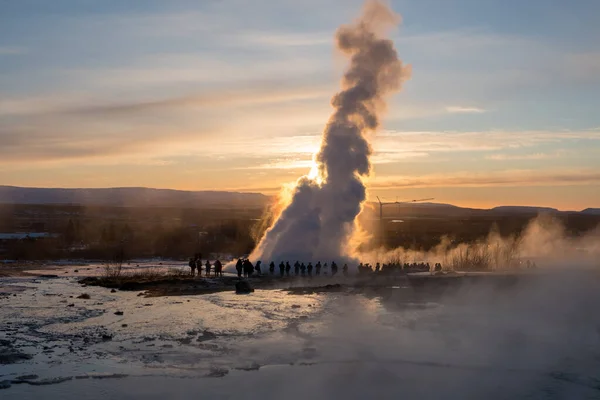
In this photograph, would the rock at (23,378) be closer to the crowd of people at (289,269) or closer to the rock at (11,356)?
the rock at (11,356)

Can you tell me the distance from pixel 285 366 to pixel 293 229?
3044 cm

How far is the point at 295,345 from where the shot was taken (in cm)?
2161

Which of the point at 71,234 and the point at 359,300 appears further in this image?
the point at 71,234

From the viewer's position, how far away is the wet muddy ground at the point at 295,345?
1705 centimetres

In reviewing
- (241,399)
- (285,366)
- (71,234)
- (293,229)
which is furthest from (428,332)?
(71,234)

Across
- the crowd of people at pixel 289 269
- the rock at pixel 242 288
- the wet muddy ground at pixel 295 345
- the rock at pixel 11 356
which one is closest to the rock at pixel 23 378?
the wet muddy ground at pixel 295 345

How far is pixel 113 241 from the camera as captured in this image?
81875 millimetres

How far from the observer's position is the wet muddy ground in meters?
17.0

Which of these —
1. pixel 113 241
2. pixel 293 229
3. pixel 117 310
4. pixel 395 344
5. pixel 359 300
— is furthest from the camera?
pixel 113 241

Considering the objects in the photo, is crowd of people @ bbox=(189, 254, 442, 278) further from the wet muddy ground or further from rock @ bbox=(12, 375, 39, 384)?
rock @ bbox=(12, 375, 39, 384)

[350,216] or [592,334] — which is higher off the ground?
[350,216]

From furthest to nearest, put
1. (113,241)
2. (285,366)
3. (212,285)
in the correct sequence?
(113,241) → (212,285) → (285,366)

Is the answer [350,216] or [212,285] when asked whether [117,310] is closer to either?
[212,285]

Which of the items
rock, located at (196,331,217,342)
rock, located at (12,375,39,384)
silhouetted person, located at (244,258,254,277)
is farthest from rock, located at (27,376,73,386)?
silhouetted person, located at (244,258,254,277)
